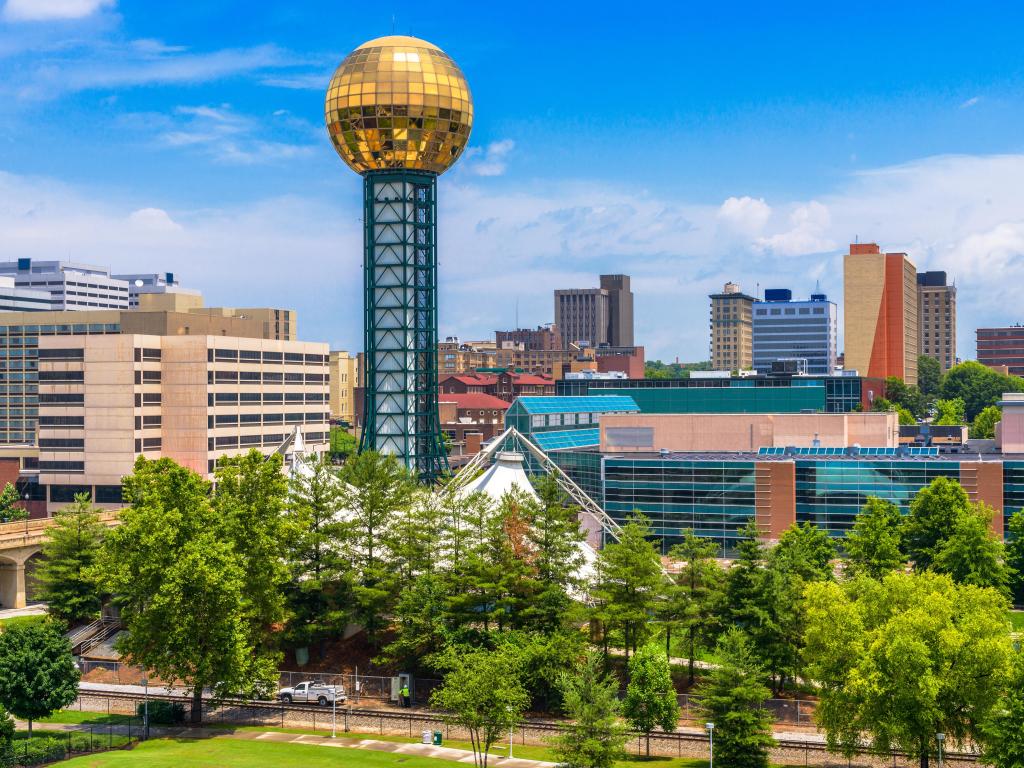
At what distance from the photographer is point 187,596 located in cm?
6581

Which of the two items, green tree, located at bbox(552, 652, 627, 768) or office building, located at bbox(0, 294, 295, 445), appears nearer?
green tree, located at bbox(552, 652, 627, 768)

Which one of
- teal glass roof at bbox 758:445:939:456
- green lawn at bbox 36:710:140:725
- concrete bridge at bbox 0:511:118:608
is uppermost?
teal glass roof at bbox 758:445:939:456

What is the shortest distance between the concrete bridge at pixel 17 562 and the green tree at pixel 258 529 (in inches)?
1200

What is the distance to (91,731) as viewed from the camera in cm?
6644

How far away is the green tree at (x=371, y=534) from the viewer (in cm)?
7519

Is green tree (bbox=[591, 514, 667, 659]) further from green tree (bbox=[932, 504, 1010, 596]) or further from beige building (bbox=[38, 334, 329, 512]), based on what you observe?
beige building (bbox=[38, 334, 329, 512])

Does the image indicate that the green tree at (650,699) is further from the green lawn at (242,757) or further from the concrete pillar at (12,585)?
the concrete pillar at (12,585)

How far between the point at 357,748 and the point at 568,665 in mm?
12548

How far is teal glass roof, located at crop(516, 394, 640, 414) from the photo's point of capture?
135 m

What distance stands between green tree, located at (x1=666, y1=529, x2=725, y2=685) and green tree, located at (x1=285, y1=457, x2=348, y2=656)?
19951 millimetres

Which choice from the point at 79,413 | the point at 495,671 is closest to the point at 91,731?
the point at 495,671

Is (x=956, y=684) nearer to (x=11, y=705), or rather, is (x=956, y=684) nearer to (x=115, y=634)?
(x=11, y=705)

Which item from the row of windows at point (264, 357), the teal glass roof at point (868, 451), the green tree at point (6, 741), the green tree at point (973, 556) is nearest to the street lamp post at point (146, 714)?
the green tree at point (6, 741)

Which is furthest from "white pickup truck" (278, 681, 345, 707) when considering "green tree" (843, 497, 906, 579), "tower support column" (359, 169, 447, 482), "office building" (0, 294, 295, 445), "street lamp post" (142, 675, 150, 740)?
"office building" (0, 294, 295, 445)
